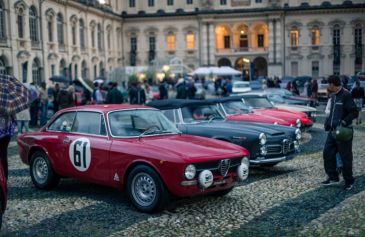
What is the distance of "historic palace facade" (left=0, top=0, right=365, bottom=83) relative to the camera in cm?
5288

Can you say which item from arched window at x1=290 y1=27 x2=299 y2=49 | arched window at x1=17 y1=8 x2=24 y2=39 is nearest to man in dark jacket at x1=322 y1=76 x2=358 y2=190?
arched window at x1=17 y1=8 x2=24 y2=39

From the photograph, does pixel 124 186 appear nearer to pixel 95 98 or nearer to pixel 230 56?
pixel 95 98

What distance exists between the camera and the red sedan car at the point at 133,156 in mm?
6883

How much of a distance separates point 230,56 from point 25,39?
28560mm

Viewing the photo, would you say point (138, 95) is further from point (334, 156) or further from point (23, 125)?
point (334, 156)

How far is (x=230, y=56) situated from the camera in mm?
57094

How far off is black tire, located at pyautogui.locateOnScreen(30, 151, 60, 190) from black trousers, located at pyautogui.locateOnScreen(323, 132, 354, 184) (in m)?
4.87

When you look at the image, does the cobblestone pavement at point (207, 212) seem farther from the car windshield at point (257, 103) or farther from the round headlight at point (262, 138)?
the car windshield at point (257, 103)

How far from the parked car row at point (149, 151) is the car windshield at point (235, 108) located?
1.98 metres

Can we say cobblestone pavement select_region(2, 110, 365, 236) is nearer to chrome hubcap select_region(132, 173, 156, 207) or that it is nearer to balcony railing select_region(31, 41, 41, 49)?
chrome hubcap select_region(132, 173, 156, 207)

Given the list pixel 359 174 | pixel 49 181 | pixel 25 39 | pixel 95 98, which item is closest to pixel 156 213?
pixel 49 181

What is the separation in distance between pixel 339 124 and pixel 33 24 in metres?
31.8

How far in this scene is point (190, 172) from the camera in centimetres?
679

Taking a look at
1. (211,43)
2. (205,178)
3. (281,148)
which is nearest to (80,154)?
(205,178)
